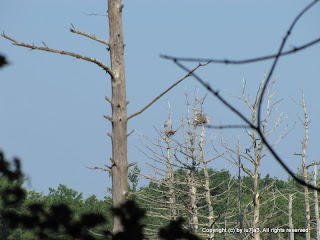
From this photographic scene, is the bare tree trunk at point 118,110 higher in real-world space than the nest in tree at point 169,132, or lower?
lower

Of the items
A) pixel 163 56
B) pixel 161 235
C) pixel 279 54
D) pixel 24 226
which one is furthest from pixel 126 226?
pixel 279 54

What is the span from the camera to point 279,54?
1.62 meters

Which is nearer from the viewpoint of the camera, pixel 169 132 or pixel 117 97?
pixel 117 97

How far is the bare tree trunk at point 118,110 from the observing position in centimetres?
710

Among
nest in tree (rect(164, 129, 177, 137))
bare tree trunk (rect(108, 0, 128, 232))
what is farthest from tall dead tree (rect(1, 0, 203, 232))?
nest in tree (rect(164, 129, 177, 137))

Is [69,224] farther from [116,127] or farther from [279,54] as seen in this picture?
[116,127]

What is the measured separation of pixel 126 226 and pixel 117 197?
4.77 meters

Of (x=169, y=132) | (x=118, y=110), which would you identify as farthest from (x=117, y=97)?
(x=169, y=132)

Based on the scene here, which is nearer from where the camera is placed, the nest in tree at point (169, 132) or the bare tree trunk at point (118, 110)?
the bare tree trunk at point (118, 110)

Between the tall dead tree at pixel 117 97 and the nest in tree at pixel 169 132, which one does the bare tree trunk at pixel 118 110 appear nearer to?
the tall dead tree at pixel 117 97

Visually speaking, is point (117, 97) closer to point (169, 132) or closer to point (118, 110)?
point (118, 110)

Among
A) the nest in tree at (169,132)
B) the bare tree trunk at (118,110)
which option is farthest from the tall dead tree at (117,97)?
the nest in tree at (169,132)

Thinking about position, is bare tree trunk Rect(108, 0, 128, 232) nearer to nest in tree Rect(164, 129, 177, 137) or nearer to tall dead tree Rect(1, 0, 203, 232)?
tall dead tree Rect(1, 0, 203, 232)

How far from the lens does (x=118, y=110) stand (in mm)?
7191
